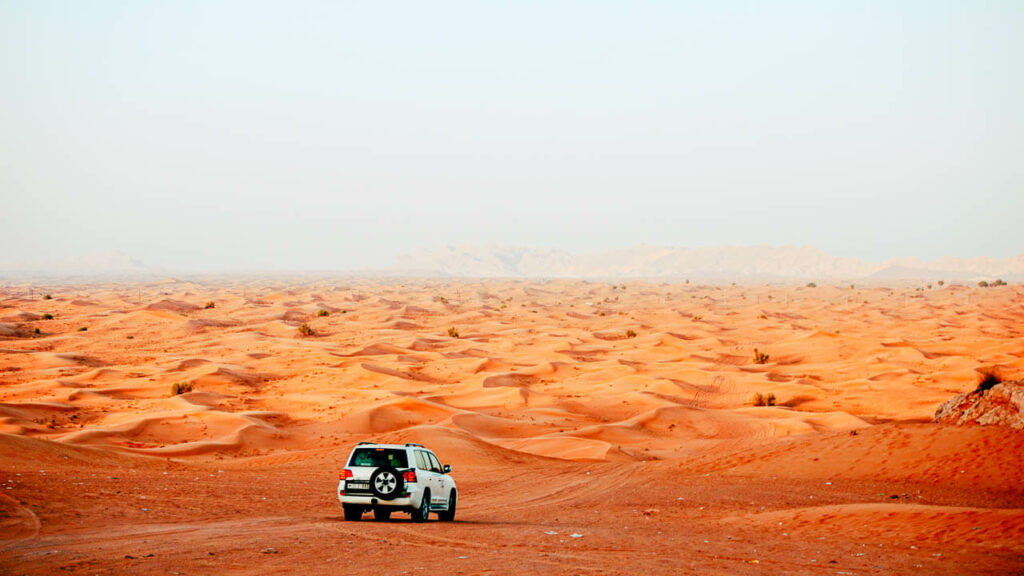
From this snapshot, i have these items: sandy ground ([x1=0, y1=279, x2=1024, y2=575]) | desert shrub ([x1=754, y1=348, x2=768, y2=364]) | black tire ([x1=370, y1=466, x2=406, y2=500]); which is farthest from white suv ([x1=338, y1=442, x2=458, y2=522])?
desert shrub ([x1=754, y1=348, x2=768, y2=364])

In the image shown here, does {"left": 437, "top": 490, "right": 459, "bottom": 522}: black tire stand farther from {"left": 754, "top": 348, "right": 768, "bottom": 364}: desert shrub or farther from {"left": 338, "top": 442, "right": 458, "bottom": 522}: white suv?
{"left": 754, "top": 348, "right": 768, "bottom": 364}: desert shrub

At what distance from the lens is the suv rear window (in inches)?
512

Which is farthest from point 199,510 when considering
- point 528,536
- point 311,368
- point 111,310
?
point 111,310

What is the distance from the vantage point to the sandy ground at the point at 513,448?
36.2ft

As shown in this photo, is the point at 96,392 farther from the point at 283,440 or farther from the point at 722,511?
the point at 722,511

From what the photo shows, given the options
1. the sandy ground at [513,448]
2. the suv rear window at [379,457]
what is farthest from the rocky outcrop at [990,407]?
the suv rear window at [379,457]

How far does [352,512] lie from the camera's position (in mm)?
13172

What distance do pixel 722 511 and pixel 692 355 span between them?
3070cm

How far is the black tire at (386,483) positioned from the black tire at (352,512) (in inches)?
19.3

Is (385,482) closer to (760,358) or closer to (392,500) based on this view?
(392,500)

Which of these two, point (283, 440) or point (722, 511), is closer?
point (722, 511)

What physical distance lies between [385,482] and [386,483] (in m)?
0.02

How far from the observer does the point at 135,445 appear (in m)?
23.4

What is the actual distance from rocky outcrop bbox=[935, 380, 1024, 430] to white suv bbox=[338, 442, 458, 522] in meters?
13.7
